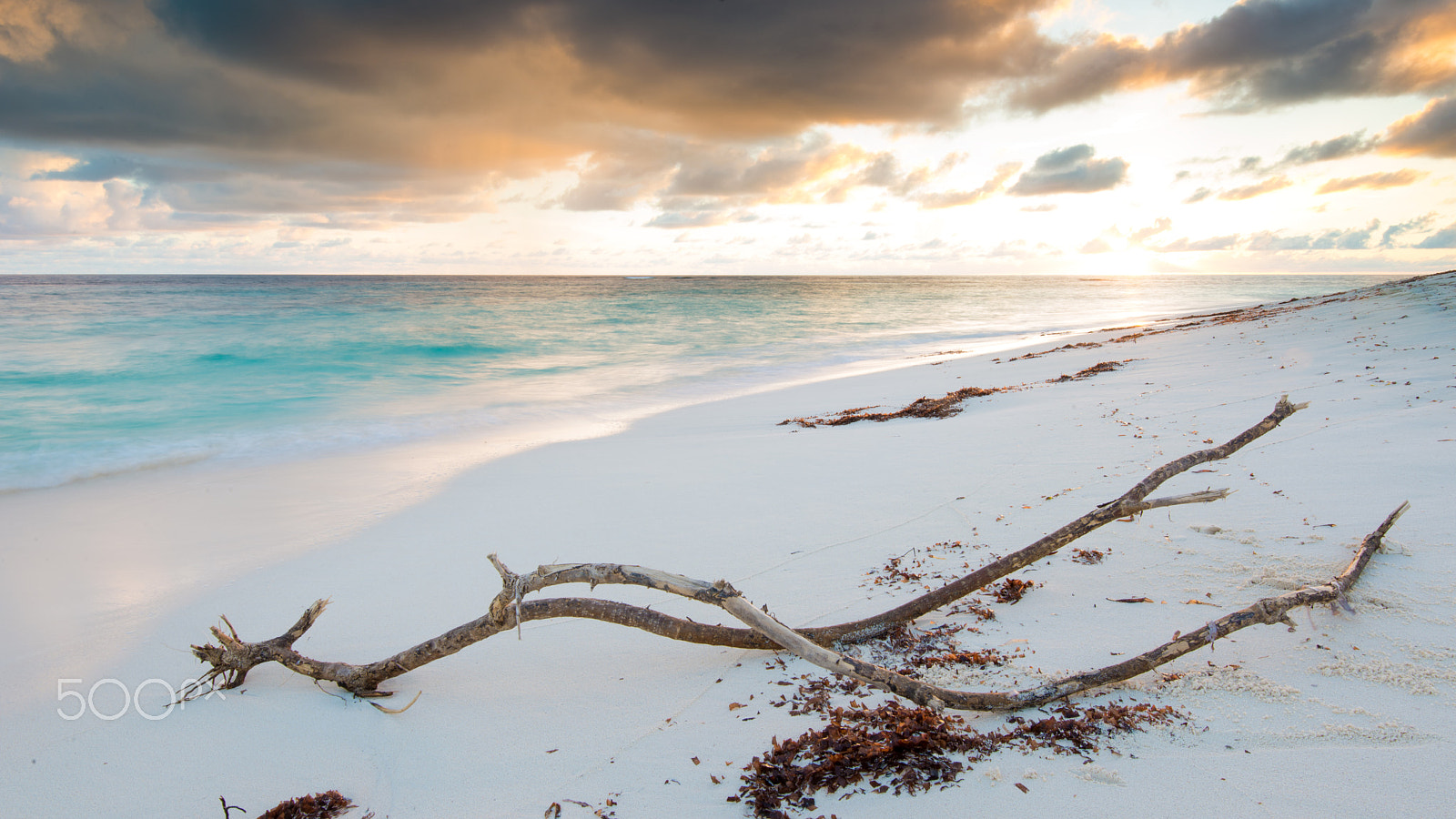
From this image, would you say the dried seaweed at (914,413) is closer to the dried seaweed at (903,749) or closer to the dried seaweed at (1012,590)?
the dried seaweed at (1012,590)

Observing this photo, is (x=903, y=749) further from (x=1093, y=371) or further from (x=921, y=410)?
(x=1093, y=371)

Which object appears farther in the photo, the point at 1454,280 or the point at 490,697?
the point at 1454,280

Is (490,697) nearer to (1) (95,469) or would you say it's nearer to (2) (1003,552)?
(2) (1003,552)

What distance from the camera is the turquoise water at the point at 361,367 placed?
10.1 metres

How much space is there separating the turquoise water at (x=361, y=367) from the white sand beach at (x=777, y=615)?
161 inches

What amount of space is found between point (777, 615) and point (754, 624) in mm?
981

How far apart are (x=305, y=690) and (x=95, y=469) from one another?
318 inches

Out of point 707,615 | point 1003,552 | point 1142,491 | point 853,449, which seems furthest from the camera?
point 853,449

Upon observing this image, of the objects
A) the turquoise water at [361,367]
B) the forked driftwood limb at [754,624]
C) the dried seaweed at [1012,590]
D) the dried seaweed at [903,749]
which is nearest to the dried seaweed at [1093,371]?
the turquoise water at [361,367]

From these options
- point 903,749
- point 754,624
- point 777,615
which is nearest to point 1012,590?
point 777,615

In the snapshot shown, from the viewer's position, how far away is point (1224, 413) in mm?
5836

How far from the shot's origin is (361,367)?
18719mm

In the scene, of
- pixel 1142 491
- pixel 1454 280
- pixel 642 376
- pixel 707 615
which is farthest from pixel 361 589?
Result: pixel 1454 280

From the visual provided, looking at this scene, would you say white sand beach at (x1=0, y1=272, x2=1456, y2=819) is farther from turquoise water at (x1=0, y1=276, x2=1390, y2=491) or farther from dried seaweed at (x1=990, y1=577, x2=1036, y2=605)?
turquoise water at (x1=0, y1=276, x2=1390, y2=491)
